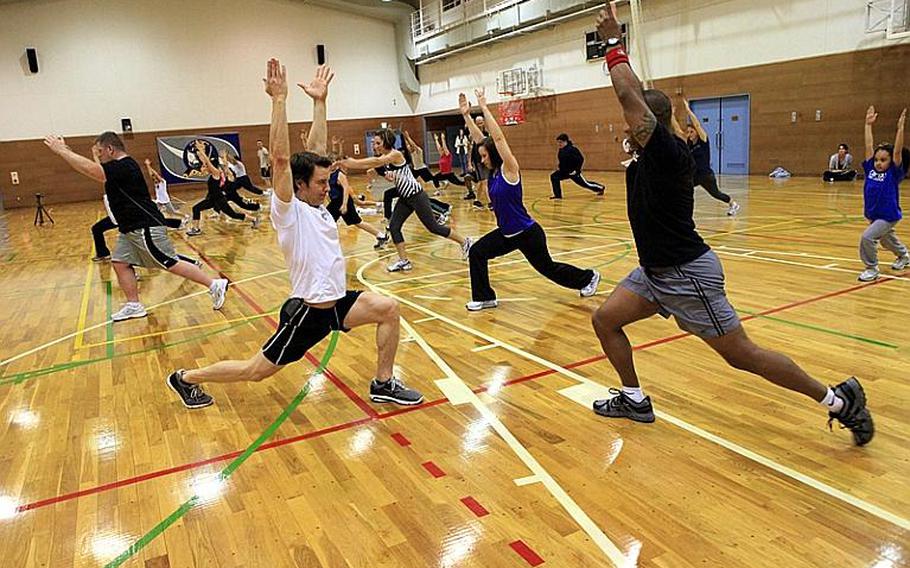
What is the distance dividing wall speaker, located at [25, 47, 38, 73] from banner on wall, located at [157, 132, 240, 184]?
5.01m

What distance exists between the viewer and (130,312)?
286 inches

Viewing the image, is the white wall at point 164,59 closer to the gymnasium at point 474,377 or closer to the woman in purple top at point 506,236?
the gymnasium at point 474,377

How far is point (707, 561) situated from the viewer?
264 cm

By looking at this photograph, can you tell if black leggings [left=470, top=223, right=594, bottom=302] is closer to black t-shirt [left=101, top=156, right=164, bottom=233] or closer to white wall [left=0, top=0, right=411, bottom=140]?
black t-shirt [left=101, top=156, right=164, bottom=233]

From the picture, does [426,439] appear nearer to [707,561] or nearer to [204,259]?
[707,561]

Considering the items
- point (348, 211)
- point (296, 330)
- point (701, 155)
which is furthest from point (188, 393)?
point (701, 155)

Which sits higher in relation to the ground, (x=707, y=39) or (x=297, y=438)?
(x=707, y=39)

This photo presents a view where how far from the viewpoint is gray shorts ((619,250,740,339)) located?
10.9ft

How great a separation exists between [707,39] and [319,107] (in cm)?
1801

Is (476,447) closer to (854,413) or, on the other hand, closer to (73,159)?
(854,413)

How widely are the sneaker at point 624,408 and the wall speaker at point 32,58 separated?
2865 cm

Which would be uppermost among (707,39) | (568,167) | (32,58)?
(32,58)

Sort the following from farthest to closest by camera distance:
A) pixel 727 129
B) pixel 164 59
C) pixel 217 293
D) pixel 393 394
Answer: pixel 164 59
pixel 727 129
pixel 217 293
pixel 393 394

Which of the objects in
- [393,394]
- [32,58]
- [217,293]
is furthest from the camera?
[32,58]
